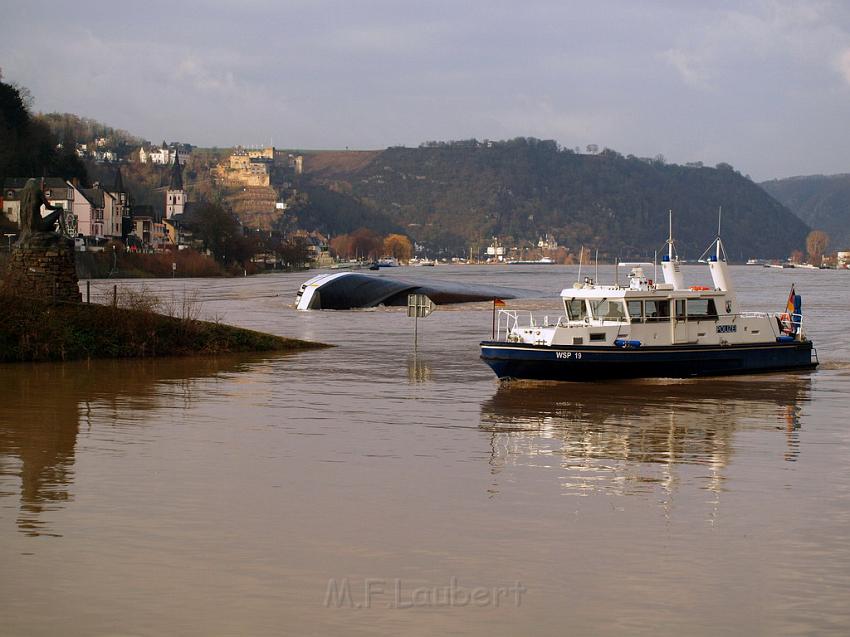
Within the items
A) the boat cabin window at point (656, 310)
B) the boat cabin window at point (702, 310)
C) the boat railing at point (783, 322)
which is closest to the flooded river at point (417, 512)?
the boat cabin window at point (656, 310)

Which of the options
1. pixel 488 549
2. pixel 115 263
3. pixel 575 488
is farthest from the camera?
pixel 115 263

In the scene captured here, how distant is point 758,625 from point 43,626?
23.6 ft

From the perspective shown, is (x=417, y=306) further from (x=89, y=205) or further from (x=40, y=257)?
(x=89, y=205)

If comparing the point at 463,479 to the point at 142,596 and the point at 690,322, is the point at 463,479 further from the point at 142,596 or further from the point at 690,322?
the point at 690,322

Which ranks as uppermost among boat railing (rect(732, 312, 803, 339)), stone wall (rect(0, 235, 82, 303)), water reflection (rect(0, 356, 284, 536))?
stone wall (rect(0, 235, 82, 303))

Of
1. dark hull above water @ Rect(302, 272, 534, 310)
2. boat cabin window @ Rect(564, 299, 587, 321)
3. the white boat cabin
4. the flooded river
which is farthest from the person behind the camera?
dark hull above water @ Rect(302, 272, 534, 310)

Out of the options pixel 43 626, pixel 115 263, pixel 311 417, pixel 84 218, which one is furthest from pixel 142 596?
pixel 84 218

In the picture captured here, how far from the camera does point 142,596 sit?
1254 centimetres

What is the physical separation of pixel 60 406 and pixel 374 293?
53084 millimetres

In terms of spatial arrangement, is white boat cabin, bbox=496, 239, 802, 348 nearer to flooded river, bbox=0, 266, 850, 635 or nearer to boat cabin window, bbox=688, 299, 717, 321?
boat cabin window, bbox=688, 299, 717, 321

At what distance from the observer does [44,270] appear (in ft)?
130

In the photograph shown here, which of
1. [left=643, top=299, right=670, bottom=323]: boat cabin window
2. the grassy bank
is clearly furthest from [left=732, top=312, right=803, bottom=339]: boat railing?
the grassy bank

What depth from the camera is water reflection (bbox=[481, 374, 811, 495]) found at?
20.1 meters

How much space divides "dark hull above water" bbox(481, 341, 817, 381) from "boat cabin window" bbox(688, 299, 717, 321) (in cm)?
98
